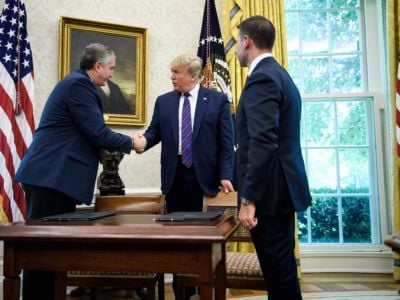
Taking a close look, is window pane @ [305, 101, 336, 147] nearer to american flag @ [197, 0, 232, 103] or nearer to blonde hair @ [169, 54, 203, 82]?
american flag @ [197, 0, 232, 103]

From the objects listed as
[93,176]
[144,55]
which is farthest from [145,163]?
[93,176]

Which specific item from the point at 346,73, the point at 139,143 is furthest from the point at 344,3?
the point at 139,143

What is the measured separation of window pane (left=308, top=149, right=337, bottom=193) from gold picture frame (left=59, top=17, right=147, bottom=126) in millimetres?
1762

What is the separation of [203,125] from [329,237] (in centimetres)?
230

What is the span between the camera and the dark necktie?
101 inches

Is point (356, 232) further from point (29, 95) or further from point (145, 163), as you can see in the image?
point (29, 95)

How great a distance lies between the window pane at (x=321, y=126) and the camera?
14.0 feet

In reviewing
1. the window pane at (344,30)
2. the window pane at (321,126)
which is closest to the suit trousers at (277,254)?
the window pane at (321,126)

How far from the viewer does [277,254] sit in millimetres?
1614

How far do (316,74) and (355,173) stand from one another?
3.61 ft

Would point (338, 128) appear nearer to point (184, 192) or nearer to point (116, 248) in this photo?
point (184, 192)

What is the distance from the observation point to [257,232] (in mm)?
1675

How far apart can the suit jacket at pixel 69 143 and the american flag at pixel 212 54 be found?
1768 millimetres

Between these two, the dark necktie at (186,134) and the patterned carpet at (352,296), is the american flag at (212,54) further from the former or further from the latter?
the patterned carpet at (352,296)
